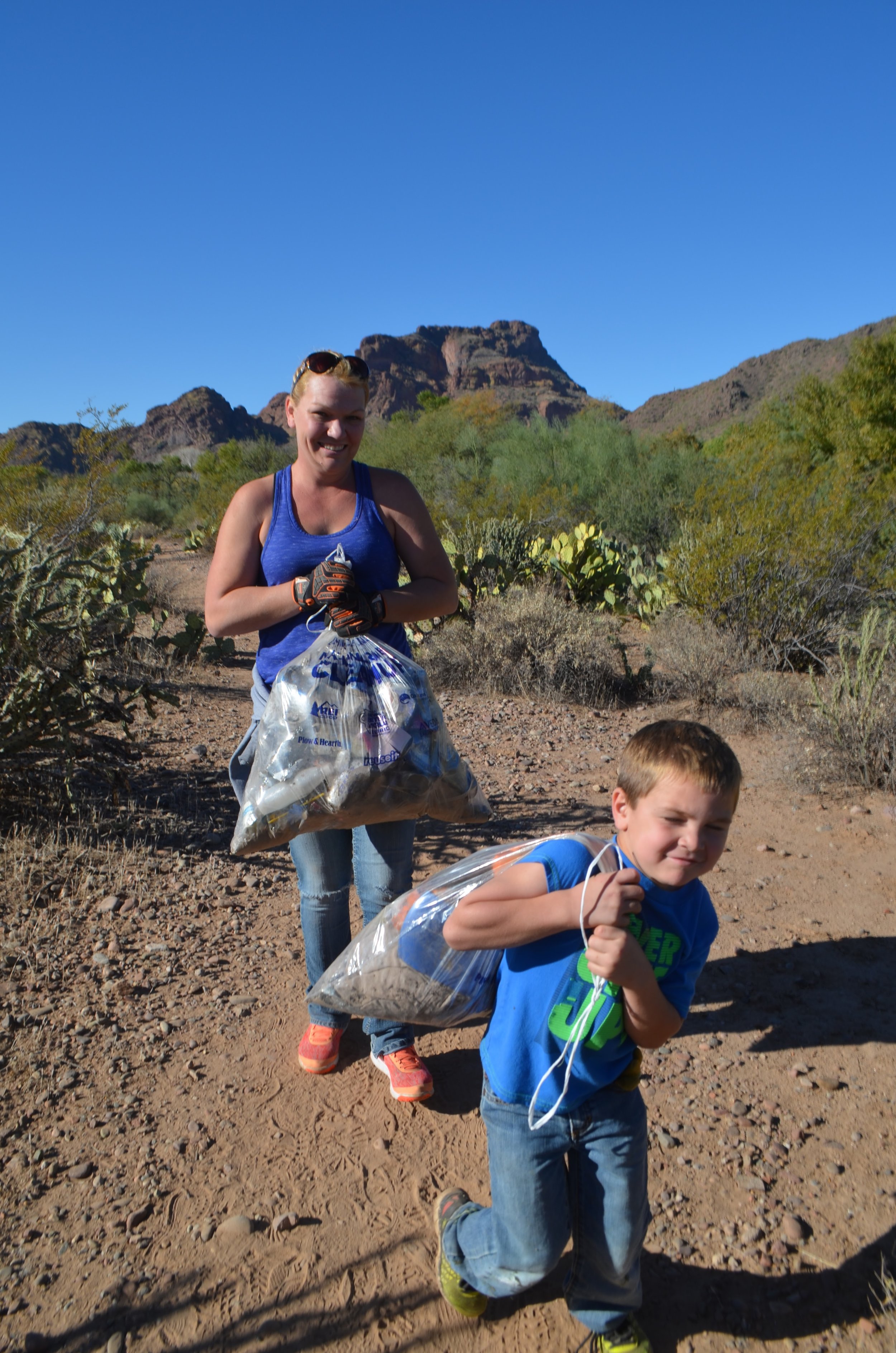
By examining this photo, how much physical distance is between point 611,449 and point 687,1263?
17.3 metres

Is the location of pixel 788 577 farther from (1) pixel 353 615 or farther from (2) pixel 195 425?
(2) pixel 195 425

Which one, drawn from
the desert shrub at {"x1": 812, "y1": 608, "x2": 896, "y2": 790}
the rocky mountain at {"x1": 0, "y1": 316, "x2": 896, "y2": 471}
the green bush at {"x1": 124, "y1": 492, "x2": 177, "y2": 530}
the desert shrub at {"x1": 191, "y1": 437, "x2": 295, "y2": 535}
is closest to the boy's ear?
the desert shrub at {"x1": 812, "y1": 608, "x2": 896, "y2": 790}

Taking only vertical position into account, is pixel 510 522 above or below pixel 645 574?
above

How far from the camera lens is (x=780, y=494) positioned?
790cm

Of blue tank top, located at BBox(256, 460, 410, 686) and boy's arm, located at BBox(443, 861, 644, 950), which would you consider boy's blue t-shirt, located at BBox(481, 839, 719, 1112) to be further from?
blue tank top, located at BBox(256, 460, 410, 686)

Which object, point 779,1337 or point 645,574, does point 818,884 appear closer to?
point 779,1337

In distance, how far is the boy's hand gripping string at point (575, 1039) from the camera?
4.59 ft

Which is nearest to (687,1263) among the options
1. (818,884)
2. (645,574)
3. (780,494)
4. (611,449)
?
(818,884)

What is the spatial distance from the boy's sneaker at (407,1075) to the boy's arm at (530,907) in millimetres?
1022

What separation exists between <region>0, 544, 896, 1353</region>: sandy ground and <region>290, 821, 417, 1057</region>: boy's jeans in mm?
202

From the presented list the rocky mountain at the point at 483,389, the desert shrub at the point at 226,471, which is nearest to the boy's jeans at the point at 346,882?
the desert shrub at the point at 226,471

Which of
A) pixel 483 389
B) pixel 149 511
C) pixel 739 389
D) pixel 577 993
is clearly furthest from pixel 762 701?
pixel 483 389

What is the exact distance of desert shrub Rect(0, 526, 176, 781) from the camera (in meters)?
3.83

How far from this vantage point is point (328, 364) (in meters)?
2.19
